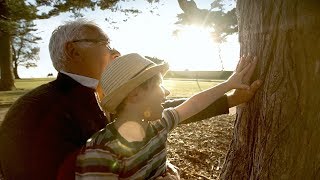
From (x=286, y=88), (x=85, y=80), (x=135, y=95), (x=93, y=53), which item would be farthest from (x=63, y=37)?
(x=286, y=88)

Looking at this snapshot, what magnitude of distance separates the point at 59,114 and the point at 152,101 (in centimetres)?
76

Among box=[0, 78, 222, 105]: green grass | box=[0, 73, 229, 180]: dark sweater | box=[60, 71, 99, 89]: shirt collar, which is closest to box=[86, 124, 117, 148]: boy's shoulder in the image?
box=[0, 73, 229, 180]: dark sweater

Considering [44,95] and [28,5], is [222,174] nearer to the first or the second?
[44,95]

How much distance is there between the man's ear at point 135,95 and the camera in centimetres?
231

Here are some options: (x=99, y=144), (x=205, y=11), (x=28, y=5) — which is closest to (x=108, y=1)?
(x=205, y=11)

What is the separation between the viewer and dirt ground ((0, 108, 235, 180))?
5.21 meters

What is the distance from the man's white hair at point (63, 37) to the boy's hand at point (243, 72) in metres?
Answer: 1.21

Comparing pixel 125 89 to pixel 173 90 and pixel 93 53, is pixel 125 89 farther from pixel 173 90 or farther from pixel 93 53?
pixel 173 90

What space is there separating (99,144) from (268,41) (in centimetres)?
136

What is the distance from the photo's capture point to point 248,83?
106 inches

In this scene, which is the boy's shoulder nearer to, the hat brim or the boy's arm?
the hat brim

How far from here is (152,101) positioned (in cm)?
231

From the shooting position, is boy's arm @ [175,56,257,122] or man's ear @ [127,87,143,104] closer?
man's ear @ [127,87,143,104]

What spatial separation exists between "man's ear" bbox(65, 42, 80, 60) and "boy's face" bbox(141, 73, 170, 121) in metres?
0.94
